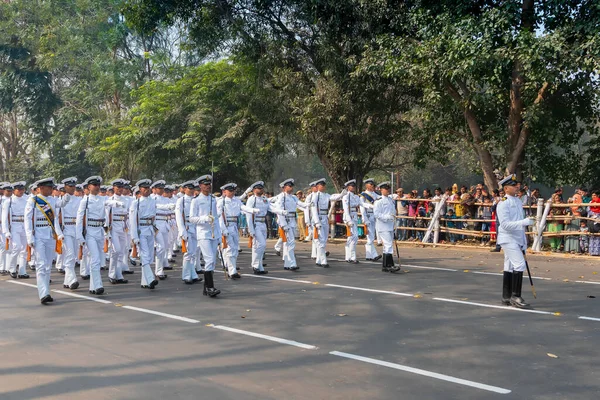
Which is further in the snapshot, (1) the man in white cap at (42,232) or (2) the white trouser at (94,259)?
(2) the white trouser at (94,259)

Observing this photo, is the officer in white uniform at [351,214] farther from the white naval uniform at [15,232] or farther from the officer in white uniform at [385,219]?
the white naval uniform at [15,232]

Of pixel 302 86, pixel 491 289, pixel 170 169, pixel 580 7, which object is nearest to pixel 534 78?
pixel 580 7

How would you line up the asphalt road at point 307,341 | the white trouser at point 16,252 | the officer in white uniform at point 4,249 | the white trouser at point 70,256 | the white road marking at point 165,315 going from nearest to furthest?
the asphalt road at point 307,341 → the white road marking at point 165,315 → the white trouser at point 70,256 → the white trouser at point 16,252 → the officer in white uniform at point 4,249

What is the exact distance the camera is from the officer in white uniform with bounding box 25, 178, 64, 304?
10750 mm

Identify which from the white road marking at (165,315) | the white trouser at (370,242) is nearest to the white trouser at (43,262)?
the white road marking at (165,315)

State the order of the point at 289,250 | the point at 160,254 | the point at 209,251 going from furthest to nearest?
1. the point at 289,250
2. the point at 160,254
3. the point at 209,251

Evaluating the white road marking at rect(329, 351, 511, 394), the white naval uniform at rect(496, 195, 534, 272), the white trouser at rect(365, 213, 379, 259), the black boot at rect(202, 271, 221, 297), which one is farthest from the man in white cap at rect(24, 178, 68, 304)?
the white trouser at rect(365, 213, 379, 259)

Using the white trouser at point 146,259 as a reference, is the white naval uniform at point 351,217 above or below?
above

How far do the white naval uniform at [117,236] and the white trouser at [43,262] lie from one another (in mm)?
1943

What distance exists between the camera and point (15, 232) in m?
14.8

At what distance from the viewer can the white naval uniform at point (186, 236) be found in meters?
12.5

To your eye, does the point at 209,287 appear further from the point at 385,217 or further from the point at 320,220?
the point at 320,220

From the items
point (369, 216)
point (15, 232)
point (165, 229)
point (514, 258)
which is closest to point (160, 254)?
point (165, 229)

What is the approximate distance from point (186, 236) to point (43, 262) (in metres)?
2.71
